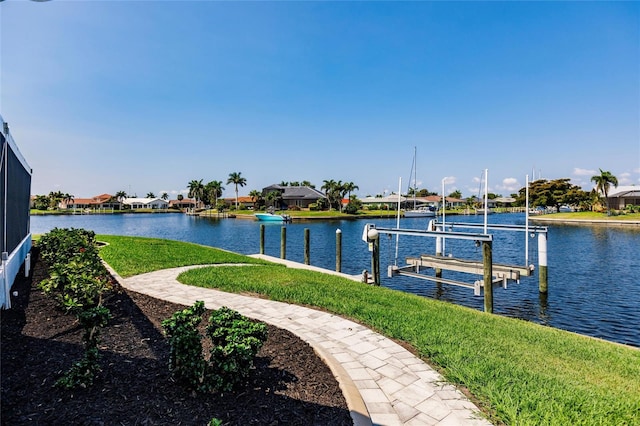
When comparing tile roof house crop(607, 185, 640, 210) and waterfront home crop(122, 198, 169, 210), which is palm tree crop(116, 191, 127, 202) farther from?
tile roof house crop(607, 185, 640, 210)

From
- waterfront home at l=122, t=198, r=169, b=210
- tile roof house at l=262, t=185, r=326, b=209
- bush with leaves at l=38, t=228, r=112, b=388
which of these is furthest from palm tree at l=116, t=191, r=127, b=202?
bush with leaves at l=38, t=228, r=112, b=388

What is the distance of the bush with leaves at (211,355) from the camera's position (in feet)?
10.9

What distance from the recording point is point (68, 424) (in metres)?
2.75

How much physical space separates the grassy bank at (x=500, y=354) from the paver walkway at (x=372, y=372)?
0.86 feet

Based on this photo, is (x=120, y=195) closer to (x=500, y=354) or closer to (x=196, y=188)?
(x=196, y=188)

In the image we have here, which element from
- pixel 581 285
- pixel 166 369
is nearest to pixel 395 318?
pixel 166 369

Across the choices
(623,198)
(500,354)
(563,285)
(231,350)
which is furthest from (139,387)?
(623,198)

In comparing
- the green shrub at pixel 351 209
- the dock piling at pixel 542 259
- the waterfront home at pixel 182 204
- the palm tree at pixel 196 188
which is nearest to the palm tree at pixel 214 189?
the palm tree at pixel 196 188

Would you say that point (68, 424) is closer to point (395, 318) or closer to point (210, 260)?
point (395, 318)

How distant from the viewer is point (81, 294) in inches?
201

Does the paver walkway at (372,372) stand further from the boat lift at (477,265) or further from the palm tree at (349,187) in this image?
the palm tree at (349,187)

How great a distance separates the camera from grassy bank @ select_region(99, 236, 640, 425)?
361cm

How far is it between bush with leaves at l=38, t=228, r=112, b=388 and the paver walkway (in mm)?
1695

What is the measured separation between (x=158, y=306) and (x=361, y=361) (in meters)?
3.98
